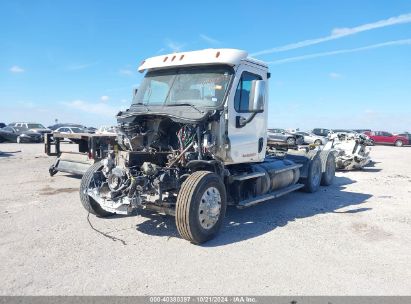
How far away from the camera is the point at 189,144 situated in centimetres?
594

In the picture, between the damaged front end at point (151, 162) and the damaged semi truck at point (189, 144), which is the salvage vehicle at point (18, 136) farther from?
the damaged front end at point (151, 162)

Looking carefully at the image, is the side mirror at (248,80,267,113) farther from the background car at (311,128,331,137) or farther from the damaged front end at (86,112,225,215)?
the background car at (311,128,331,137)

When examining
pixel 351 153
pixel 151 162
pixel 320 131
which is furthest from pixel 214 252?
pixel 320 131

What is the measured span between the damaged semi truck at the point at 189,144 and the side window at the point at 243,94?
0.06ft

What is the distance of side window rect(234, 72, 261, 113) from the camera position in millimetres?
6215

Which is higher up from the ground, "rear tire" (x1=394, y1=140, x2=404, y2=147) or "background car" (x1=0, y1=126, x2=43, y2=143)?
"rear tire" (x1=394, y1=140, x2=404, y2=147)

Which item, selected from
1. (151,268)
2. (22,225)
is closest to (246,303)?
(151,268)

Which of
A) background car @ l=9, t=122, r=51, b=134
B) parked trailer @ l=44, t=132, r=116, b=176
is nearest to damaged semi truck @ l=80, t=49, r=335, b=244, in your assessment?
Result: parked trailer @ l=44, t=132, r=116, b=176

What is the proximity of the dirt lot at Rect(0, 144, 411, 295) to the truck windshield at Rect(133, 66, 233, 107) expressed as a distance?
214 centimetres

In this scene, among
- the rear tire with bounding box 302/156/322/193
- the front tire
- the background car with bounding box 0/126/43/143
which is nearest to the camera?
the front tire

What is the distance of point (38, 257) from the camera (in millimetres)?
4738

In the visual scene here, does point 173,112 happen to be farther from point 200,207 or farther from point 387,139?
point 387,139

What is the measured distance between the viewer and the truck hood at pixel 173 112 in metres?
5.65

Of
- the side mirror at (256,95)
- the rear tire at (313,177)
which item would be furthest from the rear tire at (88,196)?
the rear tire at (313,177)
